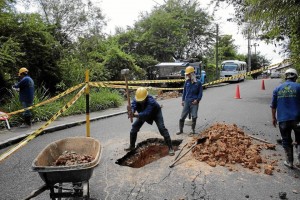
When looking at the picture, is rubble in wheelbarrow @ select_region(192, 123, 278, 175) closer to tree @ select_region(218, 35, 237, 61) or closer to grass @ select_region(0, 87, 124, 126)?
grass @ select_region(0, 87, 124, 126)

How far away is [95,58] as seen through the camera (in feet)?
Answer: 64.7

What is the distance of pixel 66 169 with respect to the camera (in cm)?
332

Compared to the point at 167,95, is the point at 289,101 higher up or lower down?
higher up

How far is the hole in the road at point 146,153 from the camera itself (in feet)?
20.0

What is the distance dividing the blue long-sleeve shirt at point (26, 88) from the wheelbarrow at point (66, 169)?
16.7 feet

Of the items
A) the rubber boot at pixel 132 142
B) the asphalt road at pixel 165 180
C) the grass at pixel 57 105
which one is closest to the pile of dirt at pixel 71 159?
the asphalt road at pixel 165 180

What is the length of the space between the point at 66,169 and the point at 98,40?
18224mm

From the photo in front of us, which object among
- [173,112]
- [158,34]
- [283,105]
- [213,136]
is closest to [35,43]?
[173,112]

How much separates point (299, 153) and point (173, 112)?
267 inches

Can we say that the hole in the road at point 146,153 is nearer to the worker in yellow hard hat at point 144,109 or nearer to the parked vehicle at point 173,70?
the worker in yellow hard hat at point 144,109

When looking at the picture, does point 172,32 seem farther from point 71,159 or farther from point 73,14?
point 71,159

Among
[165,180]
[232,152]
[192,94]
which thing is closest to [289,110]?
[232,152]

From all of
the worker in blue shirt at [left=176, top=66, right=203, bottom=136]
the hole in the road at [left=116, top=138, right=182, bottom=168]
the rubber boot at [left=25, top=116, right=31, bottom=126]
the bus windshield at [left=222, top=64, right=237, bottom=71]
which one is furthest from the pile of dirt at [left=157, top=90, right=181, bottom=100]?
the bus windshield at [left=222, top=64, right=237, bottom=71]

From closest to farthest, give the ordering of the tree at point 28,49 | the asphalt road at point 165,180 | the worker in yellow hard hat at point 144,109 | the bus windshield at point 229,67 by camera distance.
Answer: the asphalt road at point 165,180
the worker in yellow hard hat at point 144,109
the tree at point 28,49
the bus windshield at point 229,67
